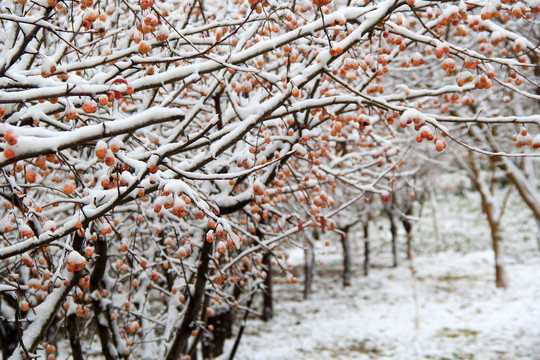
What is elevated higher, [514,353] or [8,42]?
[8,42]

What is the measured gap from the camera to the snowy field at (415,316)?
28.4 ft

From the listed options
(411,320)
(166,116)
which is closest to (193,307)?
(166,116)

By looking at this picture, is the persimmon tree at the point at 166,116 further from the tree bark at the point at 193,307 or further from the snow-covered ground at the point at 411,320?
the snow-covered ground at the point at 411,320

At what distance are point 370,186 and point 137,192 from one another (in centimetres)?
261

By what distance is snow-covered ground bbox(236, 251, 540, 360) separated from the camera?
8625 mm

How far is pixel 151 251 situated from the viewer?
4777mm

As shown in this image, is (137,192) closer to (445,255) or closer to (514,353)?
(514,353)

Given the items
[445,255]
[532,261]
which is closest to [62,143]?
[532,261]

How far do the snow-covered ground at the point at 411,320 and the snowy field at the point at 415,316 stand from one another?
2 cm

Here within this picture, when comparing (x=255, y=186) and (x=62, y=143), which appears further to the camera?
(x=255, y=186)

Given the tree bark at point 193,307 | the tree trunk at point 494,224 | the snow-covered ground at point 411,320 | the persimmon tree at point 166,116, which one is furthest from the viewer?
the tree trunk at point 494,224

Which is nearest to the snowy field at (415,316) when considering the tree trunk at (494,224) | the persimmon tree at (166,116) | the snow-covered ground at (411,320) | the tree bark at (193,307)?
the snow-covered ground at (411,320)

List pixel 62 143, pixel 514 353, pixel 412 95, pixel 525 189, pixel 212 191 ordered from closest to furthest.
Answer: pixel 62 143 < pixel 412 95 < pixel 212 191 < pixel 514 353 < pixel 525 189

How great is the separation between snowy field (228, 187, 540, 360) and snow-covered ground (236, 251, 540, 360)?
17 mm
